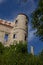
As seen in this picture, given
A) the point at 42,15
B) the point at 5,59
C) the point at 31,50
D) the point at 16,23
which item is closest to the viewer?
the point at 42,15

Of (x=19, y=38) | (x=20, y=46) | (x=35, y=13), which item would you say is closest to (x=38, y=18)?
(x=35, y=13)

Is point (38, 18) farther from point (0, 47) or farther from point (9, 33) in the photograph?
point (9, 33)

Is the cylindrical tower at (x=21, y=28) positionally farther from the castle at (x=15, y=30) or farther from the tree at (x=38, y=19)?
the tree at (x=38, y=19)

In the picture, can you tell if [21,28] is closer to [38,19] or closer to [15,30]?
[15,30]

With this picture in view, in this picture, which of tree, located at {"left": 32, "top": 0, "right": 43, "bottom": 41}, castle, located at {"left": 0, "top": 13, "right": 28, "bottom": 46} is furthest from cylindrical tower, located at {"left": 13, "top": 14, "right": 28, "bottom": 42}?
tree, located at {"left": 32, "top": 0, "right": 43, "bottom": 41}

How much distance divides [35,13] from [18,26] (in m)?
28.6

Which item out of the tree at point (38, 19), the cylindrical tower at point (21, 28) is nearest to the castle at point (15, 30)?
the cylindrical tower at point (21, 28)

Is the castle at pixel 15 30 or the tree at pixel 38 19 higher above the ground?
the castle at pixel 15 30

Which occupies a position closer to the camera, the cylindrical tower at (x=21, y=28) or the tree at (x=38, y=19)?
the tree at (x=38, y=19)

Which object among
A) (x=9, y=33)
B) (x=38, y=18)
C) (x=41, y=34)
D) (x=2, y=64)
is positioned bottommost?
(x=2, y=64)

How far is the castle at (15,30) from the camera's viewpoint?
47450 millimetres

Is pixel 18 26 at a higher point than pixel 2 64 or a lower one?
higher

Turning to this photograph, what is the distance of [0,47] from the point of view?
40.6 m

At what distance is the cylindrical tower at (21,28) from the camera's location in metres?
47.4
